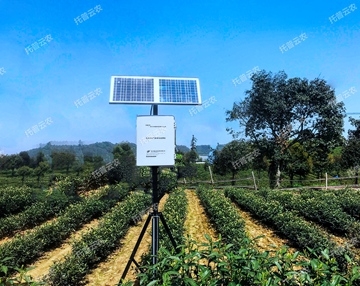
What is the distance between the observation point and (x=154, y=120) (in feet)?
12.0

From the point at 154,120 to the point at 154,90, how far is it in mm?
437

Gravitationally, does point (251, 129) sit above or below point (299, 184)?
above

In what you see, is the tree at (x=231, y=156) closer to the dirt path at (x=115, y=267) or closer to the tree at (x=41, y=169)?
the tree at (x=41, y=169)

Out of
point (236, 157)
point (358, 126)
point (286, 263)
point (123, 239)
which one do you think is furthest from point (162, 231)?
point (358, 126)

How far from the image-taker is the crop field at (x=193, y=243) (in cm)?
197

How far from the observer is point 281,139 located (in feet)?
70.6

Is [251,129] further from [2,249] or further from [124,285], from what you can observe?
[124,285]

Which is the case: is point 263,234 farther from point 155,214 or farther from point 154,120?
point 154,120

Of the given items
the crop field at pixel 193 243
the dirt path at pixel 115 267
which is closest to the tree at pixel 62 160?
the crop field at pixel 193 243

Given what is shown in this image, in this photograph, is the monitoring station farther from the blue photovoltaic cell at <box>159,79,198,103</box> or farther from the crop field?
the crop field

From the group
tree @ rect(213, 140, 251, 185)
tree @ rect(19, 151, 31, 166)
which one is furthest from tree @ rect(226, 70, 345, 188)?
tree @ rect(19, 151, 31, 166)

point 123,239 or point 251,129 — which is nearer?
point 123,239

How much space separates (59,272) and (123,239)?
9.48 ft

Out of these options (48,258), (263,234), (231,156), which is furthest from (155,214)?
(231,156)
